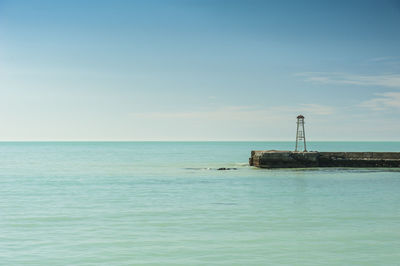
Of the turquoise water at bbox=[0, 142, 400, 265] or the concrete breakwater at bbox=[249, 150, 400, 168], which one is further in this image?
the concrete breakwater at bbox=[249, 150, 400, 168]

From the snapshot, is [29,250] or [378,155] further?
[378,155]

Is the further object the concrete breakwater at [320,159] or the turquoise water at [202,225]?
the concrete breakwater at [320,159]

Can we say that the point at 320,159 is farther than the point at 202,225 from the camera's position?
Yes

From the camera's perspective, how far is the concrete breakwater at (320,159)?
41.8 m

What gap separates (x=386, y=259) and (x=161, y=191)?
15.3 m

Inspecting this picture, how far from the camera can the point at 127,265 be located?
1077cm

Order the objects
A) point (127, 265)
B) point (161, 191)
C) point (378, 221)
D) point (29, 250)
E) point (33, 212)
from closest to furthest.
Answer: point (127, 265)
point (29, 250)
point (378, 221)
point (33, 212)
point (161, 191)

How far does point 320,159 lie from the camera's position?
140ft

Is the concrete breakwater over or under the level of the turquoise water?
over

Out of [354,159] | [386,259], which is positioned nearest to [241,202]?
[386,259]

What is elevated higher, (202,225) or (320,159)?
(320,159)

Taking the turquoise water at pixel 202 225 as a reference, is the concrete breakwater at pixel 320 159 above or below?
above

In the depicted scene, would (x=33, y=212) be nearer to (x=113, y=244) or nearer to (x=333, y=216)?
(x=113, y=244)

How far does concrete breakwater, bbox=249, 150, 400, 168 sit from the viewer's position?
137 feet
